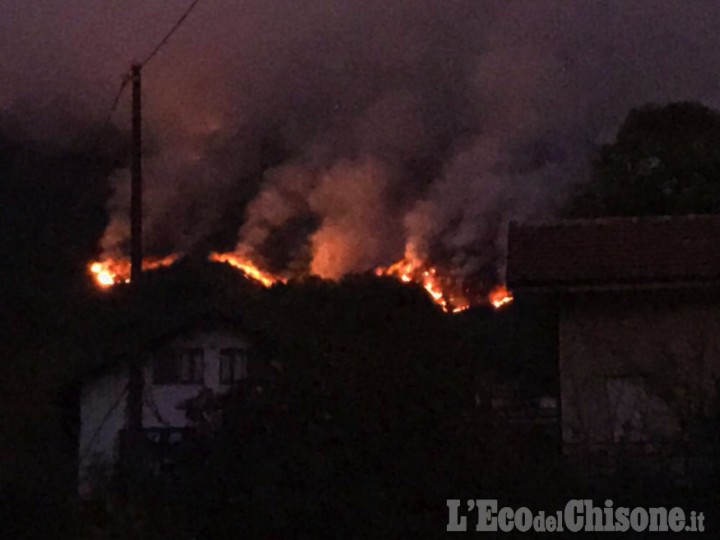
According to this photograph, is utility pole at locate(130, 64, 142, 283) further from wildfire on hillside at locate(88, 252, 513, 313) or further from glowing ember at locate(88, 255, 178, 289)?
wildfire on hillside at locate(88, 252, 513, 313)

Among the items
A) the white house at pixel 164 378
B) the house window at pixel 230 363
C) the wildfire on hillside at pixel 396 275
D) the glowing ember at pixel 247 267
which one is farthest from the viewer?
the glowing ember at pixel 247 267

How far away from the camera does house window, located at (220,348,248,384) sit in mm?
20141

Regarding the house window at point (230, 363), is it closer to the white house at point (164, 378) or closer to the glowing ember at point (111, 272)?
the white house at point (164, 378)

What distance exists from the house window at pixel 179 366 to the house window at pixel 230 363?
1.20ft

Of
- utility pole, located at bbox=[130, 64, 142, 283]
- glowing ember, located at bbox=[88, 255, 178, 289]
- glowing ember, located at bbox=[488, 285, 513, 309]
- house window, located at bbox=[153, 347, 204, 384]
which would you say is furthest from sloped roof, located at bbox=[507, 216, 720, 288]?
glowing ember, located at bbox=[88, 255, 178, 289]

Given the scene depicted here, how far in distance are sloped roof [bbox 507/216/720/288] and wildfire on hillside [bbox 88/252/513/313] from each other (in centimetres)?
650

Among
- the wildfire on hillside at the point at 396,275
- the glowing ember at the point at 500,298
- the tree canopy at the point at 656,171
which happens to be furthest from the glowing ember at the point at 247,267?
the tree canopy at the point at 656,171

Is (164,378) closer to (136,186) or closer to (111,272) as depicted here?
(111,272)

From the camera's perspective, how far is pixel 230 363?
20.3m

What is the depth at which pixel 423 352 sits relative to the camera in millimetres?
12336

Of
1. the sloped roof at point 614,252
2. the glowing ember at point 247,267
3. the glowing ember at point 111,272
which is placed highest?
the glowing ember at point 247,267

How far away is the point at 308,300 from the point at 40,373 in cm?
623

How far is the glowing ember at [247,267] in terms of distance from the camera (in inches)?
1188

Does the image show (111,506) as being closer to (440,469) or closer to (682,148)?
(440,469)
